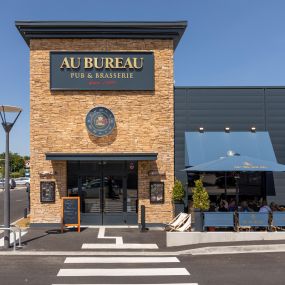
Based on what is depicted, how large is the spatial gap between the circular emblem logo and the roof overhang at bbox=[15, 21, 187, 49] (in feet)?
11.3

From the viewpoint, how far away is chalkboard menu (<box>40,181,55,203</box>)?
18359 mm

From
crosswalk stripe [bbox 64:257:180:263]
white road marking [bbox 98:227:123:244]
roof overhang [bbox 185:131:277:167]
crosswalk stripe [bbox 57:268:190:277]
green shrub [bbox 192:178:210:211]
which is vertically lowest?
white road marking [bbox 98:227:123:244]

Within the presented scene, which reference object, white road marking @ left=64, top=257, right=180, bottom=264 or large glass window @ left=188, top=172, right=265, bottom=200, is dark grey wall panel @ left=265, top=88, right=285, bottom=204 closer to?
large glass window @ left=188, top=172, right=265, bottom=200

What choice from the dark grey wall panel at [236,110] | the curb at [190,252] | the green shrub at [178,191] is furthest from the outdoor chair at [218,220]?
the dark grey wall panel at [236,110]

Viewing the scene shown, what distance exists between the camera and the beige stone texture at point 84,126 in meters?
18.5

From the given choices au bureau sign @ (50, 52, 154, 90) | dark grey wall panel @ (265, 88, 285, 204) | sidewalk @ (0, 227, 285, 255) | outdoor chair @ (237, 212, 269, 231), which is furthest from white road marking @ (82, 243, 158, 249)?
dark grey wall panel @ (265, 88, 285, 204)

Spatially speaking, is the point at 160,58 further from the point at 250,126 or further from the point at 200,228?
the point at 200,228

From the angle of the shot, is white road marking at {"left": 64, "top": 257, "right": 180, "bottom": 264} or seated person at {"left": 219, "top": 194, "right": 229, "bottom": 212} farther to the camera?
seated person at {"left": 219, "top": 194, "right": 229, "bottom": 212}

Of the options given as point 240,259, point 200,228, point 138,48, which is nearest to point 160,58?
point 138,48

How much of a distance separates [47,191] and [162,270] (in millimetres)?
9019

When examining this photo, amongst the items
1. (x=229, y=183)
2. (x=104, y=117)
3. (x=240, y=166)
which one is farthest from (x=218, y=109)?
(x=104, y=117)

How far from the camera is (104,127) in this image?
18.5m

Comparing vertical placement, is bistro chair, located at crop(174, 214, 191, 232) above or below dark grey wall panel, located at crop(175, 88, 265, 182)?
below

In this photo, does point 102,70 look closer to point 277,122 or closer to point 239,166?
point 239,166
